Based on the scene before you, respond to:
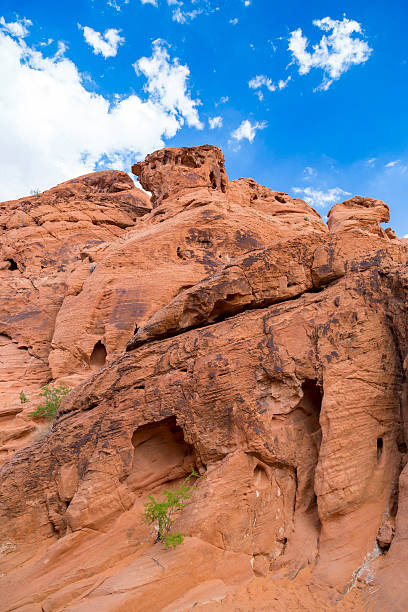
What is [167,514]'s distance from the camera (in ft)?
21.7

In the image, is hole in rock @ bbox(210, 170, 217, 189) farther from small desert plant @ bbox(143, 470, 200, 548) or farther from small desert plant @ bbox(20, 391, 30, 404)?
small desert plant @ bbox(143, 470, 200, 548)

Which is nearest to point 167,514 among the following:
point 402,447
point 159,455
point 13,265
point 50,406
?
point 159,455

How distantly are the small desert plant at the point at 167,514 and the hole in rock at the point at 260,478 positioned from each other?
1.12m

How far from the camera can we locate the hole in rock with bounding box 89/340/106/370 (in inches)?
543

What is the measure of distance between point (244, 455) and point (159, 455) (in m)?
2.21

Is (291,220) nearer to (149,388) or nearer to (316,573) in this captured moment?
(149,388)

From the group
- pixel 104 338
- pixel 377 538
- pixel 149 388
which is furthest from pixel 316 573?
pixel 104 338

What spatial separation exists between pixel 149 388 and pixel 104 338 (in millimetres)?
6183

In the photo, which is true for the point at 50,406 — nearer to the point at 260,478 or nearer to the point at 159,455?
the point at 159,455

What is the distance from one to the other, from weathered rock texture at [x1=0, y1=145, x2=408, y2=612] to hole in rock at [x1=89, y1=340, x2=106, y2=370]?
3.63 m

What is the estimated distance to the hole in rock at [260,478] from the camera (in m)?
6.38

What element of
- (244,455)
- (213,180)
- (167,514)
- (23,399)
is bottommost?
(167,514)

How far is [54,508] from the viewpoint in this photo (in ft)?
24.3

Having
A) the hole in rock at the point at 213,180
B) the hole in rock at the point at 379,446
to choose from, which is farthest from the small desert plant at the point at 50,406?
the hole in rock at the point at 213,180
